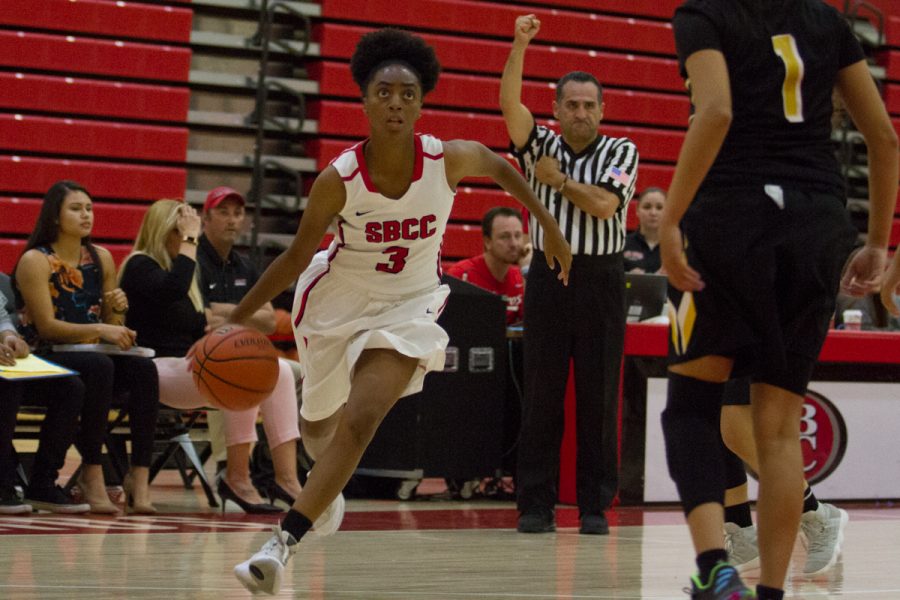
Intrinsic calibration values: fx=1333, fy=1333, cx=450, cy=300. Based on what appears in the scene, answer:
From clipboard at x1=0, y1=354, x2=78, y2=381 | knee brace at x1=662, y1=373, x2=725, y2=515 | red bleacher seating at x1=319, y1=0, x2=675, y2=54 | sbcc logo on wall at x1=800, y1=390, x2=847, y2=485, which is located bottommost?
sbcc logo on wall at x1=800, y1=390, x2=847, y2=485

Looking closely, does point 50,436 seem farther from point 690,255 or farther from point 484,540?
point 690,255

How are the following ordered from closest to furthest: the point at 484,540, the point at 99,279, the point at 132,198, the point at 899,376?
1. the point at 484,540
2. the point at 99,279
3. the point at 899,376
4. the point at 132,198

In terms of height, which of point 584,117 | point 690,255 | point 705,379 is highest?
point 584,117

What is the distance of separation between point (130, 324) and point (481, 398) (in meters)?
1.93

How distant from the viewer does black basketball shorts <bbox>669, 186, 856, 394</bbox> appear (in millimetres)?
2953

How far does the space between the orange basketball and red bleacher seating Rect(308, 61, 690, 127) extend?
6098 mm

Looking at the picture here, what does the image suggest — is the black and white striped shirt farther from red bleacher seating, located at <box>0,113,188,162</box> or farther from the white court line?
red bleacher seating, located at <box>0,113,188,162</box>

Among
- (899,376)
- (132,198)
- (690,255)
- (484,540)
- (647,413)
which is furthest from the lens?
(132,198)

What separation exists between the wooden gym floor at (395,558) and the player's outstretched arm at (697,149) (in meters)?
1.28

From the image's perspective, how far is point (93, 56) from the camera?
991cm

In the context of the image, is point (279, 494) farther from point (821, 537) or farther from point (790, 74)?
point (790, 74)

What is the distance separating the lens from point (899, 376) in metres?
7.60

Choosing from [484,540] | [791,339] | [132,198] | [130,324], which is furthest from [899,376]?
[132,198]

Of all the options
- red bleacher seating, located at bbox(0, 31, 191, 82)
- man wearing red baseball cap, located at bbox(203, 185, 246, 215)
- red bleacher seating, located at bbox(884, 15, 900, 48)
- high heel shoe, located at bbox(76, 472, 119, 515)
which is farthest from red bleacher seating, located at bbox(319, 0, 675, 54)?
high heel shoe, located at bbox(76, 472, 119, 515)
